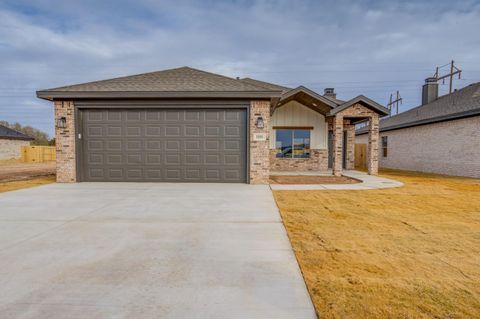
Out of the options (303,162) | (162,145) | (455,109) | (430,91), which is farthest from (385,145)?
(162,145)

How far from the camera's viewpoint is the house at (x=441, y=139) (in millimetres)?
12109

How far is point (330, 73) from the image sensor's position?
40.6 metres

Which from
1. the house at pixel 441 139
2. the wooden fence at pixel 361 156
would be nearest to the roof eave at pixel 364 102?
the house at pixel 441 139

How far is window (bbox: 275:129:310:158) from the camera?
14.3m

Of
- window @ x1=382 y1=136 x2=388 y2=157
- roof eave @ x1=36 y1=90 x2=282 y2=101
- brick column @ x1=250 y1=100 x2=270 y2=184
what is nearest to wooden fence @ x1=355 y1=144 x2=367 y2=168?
window @ x1=382 y1=136 x2=388 y2=157

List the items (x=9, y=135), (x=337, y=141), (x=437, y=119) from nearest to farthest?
1. (x=337, y=141)
2. (x=437, y=119)
3. (x=9, y=135)

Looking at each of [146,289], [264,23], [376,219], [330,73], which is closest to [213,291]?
[146,289]

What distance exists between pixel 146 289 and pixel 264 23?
15.8 metres

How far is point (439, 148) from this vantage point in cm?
1398

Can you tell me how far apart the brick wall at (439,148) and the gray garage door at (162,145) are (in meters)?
11.2

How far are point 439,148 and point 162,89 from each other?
1479 cm

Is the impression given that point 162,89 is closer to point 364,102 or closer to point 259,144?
point 259,144

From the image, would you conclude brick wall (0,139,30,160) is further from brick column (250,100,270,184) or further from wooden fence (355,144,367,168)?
wooden fence (355,144,367,168)

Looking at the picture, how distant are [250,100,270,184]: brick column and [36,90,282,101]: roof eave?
15.3 inches
